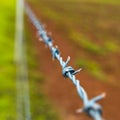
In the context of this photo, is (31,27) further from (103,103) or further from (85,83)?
(103,103)

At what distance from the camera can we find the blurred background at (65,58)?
1018cm

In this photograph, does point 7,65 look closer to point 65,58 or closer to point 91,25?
point 65,58

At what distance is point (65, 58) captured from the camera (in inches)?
A: 505

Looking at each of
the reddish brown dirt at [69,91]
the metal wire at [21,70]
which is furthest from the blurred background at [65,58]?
the metal wire at [21,70]

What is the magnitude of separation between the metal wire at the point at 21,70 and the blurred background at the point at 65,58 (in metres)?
0.13

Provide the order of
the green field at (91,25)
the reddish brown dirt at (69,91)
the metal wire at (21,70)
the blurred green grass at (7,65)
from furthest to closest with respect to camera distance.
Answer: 1. the green field at (91,25)
2. the reddish brown dirt at (69,91)
3. the blurred green grass at (7,65)
4. the metal wire at (21,70)

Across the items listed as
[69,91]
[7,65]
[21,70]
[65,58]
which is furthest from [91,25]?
[69,91]

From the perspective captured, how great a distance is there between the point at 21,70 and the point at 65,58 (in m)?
1.34

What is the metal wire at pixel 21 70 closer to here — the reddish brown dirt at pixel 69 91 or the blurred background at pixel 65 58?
the blurred background at pixel 65 58

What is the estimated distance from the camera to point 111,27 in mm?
20406

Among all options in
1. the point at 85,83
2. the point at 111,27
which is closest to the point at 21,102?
the point at 85,83

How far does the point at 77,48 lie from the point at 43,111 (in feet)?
22.7

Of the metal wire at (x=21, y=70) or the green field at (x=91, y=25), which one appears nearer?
the metal wire at (x=21, y=70)

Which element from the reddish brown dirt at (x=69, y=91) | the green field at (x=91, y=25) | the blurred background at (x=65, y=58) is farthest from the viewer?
the green field at (x=91, y=25)
